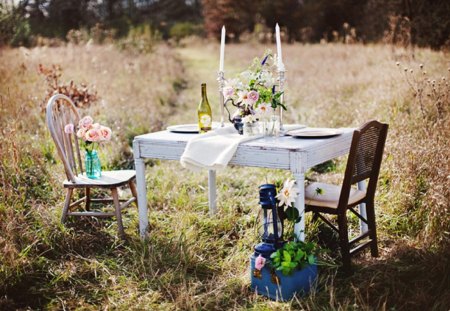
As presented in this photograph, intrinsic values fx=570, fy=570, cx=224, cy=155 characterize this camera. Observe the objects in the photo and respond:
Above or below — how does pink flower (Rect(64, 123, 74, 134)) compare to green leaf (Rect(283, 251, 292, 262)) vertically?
above

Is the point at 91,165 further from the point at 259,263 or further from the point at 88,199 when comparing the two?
the point at 259,263

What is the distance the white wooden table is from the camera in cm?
326

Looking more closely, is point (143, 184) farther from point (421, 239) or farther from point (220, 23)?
point (220, 23)

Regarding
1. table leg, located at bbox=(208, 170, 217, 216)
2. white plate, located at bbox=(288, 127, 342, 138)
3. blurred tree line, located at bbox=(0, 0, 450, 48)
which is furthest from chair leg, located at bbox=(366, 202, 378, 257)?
blurred tree line, located at bbox=(0, 0, 450, 48)

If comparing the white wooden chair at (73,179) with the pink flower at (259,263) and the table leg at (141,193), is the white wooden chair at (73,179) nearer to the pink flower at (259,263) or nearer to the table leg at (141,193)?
the table leg at (141,193)

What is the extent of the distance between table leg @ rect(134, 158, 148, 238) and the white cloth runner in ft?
1.67

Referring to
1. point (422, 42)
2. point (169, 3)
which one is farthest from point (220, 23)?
point (422, 42)

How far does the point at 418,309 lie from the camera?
2.99m

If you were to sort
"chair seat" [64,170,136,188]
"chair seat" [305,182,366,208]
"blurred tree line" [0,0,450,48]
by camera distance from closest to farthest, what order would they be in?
"chair seat" [305,182,366,208] < "chair seat" [64,170,136,188] < "blurred tree line" [0,0,450,48]

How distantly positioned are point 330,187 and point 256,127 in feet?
Answer: 2.04

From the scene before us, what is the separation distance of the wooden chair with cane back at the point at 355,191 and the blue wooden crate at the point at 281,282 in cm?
33

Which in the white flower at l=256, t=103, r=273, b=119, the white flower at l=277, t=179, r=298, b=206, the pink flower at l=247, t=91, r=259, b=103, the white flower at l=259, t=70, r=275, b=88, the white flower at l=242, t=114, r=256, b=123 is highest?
the white flower at l=259, t=70, r=275, b=88

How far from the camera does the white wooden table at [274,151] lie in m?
3.26

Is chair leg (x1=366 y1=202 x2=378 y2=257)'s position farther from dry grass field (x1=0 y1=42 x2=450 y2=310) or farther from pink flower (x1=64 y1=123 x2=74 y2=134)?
pink flower (x1=64 y1=123 x2=74 y2=134)
